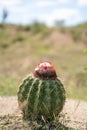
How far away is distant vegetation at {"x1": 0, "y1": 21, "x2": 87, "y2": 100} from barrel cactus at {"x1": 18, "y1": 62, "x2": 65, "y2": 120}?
1.01ft

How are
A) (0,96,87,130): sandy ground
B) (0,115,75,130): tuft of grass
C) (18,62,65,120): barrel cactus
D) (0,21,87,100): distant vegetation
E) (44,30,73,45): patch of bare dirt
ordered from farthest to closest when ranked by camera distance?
(44,30,73,45): patch of bare dirt, (0,21,87,100): distant vegetation, (0,96,87,130): sandy ground, (18,62,65,120): barrel cactus, (0,115,75,130): tuft of grass

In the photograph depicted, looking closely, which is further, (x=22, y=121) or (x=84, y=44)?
(x=84, y=44)

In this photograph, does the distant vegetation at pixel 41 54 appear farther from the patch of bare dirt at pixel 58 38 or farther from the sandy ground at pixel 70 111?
the sandy ground at pixel 70 111

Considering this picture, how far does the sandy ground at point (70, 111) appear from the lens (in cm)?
534

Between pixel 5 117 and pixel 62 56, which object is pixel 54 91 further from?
pixel 62 56

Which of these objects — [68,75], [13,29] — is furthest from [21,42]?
[68,75]

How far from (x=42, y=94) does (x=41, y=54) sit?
1854 centimetres

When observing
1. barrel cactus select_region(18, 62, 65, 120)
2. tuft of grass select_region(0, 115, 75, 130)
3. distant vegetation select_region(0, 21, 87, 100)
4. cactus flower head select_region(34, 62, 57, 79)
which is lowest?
tuft of grass select_region(0, 115, 75, 130)

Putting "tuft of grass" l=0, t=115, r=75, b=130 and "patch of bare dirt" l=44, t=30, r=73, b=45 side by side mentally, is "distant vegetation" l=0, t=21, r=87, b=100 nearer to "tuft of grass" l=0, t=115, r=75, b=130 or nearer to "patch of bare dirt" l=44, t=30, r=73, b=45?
"patch of bare dirt" l=44, t=30, r=73, b=45

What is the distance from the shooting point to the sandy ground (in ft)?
17.5

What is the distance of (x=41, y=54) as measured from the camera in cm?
2353

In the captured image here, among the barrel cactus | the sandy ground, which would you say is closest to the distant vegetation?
the barrel cactus

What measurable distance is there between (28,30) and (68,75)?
1002 inches

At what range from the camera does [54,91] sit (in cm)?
505
